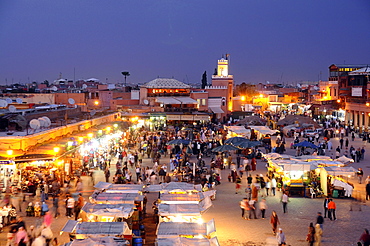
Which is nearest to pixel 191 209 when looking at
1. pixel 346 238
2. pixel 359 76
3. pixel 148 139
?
pixel 346 238

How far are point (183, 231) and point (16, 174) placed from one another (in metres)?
8.94

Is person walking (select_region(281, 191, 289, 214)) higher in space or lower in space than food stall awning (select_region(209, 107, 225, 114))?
lower

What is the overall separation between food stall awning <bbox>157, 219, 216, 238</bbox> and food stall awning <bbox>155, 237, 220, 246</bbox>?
9.8 inches

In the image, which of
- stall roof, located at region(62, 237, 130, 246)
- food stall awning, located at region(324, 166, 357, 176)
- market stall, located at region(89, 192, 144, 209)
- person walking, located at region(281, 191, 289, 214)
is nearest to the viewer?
stall roof, located at region(62, 237, 130, 246)

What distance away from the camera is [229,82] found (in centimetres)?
6494

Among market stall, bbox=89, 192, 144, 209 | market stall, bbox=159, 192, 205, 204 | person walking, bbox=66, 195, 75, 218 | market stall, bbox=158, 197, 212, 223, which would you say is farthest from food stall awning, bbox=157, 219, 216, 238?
person walking, bbox=66, 195, 75, 218

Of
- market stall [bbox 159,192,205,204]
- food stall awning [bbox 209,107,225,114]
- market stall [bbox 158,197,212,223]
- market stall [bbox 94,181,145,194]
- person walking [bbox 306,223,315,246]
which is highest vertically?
food stall awning [bbox 209,107,225,114]

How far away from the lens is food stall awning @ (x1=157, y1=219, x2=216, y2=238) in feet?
31.0

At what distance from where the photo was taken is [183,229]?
9.67m

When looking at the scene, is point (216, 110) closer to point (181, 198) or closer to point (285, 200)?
point (285, 200)

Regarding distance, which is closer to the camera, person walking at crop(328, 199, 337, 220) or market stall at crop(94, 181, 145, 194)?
market stall at crop(94, 181, 145, 194)

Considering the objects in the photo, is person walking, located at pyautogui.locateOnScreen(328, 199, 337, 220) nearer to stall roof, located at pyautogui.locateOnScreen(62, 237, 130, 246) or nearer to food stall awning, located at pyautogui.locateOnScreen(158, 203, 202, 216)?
food stall awning, located at pyautogui.locateOnScreen(158, 203, 202, 216)

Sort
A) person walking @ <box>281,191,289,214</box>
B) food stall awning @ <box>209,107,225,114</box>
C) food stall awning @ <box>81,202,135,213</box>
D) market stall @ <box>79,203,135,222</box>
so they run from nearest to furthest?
1. market stall @ <box>79,203,135,222</box>
2. food stall awning @ <box>81,202,135,213</box>
3. person walking @ <box>281,191,289,214</box>
4. food stall awning @ <box>209,107,225,114</box>

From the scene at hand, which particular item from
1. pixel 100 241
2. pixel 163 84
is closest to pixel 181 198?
pixel 100 241
